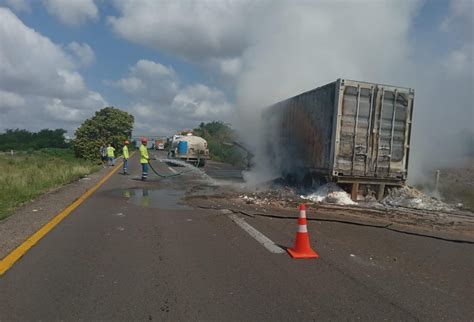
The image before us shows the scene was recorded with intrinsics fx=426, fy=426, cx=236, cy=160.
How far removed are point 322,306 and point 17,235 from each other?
489 cm

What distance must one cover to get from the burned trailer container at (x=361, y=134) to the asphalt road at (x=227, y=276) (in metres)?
4.25

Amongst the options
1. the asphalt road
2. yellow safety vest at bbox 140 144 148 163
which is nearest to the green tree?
yellow safety vest at bbox 140 144 148 163

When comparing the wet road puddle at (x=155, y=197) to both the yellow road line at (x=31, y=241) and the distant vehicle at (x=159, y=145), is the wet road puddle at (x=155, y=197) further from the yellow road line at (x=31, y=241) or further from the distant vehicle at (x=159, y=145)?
the distant vehicle at (x=159, y=145)

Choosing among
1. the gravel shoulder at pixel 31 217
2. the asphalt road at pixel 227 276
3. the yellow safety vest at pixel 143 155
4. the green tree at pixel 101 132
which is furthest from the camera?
Result: the green tree at pixel 101 132

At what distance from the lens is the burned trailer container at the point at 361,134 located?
11531 millimetres

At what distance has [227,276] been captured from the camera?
4750mm

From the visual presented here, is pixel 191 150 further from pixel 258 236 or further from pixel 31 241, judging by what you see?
pixel 31 241

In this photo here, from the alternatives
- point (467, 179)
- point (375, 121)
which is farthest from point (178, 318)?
point (467, 179)

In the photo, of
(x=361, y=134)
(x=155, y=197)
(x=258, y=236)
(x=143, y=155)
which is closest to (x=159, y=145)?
(x=143, y=155)

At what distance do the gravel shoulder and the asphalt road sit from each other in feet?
1.30

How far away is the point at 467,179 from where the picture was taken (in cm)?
1811

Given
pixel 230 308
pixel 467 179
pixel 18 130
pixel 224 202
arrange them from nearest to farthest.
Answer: pixel 230 308 < pixel 224 202 < pixel 467 179 < pixel 18 130

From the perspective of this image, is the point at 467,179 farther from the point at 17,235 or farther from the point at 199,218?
the point at 17,235

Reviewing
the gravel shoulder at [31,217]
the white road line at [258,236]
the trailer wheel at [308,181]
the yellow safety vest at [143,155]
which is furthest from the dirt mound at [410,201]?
the yellow safety vest at [143,155]
